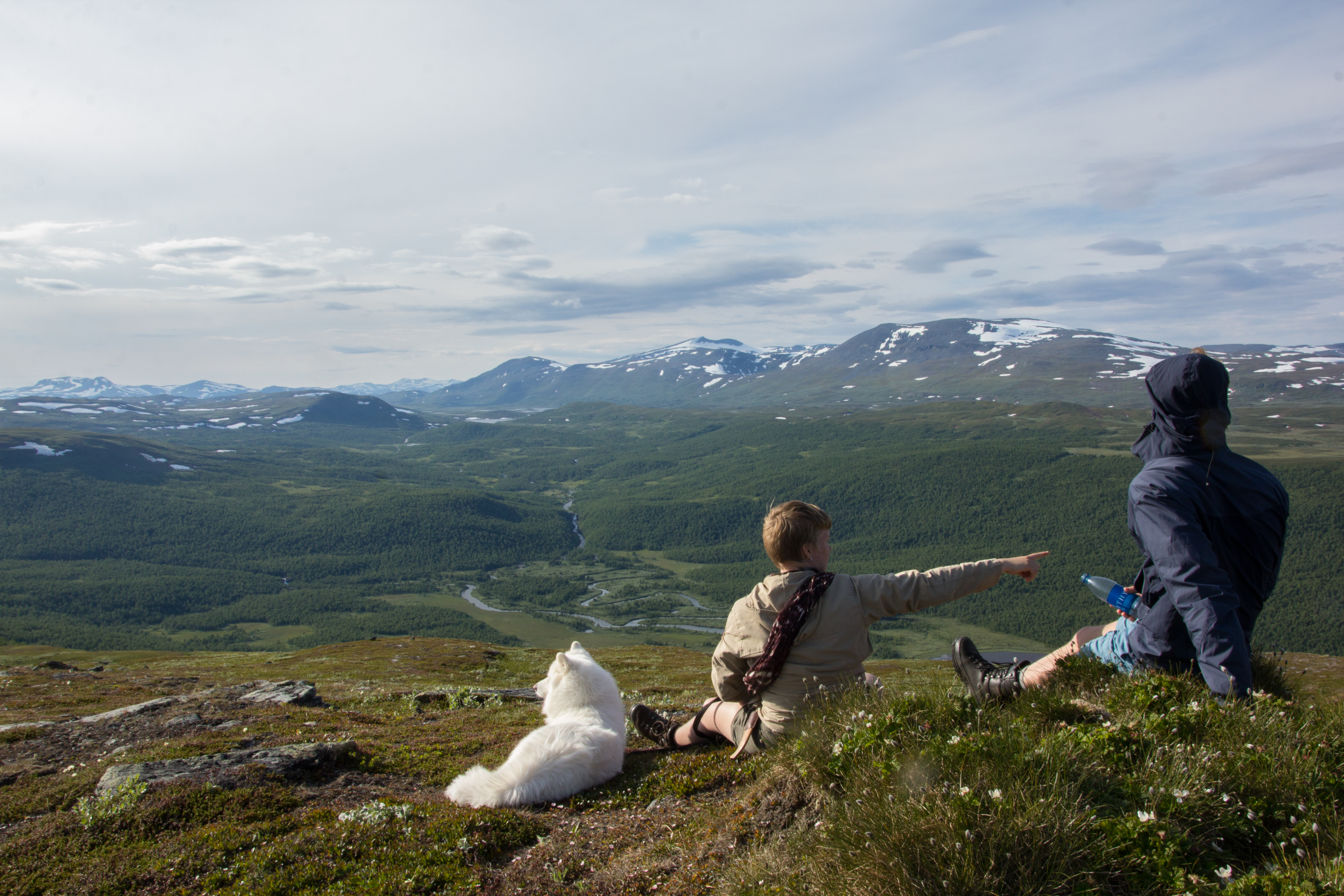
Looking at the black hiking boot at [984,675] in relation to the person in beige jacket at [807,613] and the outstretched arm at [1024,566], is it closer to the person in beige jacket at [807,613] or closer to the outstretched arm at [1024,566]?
the person in beige jacket at [807,613]

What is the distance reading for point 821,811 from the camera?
A: 223 inches

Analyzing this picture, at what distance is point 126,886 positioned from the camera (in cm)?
637

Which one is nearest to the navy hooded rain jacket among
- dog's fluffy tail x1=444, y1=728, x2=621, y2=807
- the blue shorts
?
the blue shorts

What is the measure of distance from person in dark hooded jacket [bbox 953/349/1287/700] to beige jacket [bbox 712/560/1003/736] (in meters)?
1.24

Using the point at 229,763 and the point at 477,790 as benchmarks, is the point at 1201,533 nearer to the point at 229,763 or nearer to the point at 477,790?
the point at 477,790

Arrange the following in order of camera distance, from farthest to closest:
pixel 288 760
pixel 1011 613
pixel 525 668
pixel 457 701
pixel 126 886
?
pixel 1011 613, pixel 525 668, pixel 457 701, pixel 288 760, pixel 126 886

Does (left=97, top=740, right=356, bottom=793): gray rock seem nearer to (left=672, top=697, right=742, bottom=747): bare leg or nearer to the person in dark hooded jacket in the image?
(left=672, top=697, right=742, bottom=747): bare leg

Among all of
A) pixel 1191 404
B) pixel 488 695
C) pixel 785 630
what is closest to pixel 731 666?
pixel 785 630

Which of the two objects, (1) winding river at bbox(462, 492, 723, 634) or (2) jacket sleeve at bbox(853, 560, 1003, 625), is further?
(1) winding river at bbox(462, 492, 723, 634)

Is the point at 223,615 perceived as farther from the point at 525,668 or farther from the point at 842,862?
the point at 842,862

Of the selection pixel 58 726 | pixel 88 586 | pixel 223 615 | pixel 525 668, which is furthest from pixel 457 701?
pixel 88 586

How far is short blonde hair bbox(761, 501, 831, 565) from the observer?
275 inches

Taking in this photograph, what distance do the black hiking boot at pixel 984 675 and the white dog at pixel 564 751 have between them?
4.75 metres

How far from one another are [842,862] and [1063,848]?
4.57 ft
